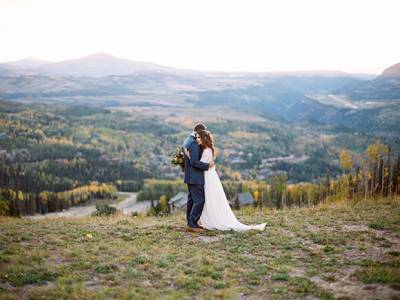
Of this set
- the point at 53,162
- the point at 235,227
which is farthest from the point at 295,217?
the point at 53,162

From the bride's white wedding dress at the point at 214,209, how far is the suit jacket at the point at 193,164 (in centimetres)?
29

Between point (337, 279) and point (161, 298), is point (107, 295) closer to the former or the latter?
point (161, 298)

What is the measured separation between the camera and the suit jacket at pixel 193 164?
553 inches

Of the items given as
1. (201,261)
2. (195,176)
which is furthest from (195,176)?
(201,261)

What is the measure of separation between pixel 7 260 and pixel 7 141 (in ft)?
649

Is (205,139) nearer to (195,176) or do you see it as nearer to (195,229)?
(195,176)

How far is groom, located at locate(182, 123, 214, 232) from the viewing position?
14.1 m

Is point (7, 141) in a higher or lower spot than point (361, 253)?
lower

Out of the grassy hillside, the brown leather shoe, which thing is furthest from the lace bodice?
the grassy hillside

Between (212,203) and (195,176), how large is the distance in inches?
44.6

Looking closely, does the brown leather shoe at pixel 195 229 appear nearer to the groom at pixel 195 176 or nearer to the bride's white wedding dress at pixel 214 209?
the groom at pixel 195 176

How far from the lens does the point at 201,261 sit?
10500 millimetres

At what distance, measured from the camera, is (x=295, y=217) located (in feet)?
54.2

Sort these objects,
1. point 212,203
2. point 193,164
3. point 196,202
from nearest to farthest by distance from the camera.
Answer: point 193,164 < point 196,202 < point 212,203
